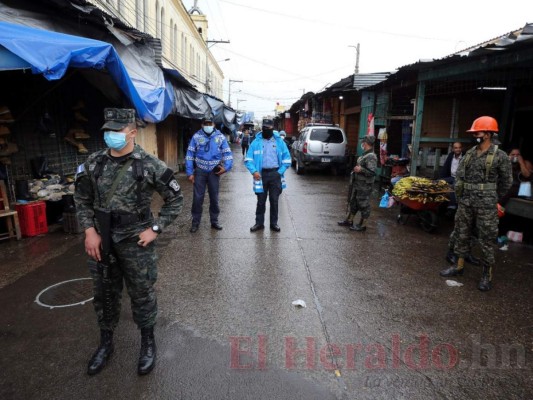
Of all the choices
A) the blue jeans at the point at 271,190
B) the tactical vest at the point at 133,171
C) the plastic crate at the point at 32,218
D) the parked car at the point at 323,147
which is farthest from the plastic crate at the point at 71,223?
the parked car at the point at 323,147

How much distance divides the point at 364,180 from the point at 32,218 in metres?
5.54

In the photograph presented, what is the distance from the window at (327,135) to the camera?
1364 cm

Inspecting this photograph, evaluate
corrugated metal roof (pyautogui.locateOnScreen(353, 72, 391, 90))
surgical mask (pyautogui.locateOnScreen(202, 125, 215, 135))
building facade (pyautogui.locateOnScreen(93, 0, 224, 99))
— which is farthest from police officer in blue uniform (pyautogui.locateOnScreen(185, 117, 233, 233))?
corrugated metal roof (pyautogui.locateOnScreen(353, 72, 391, 90))

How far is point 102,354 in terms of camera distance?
9.07 feet

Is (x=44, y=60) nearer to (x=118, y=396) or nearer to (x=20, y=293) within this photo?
(x=20, y=293)

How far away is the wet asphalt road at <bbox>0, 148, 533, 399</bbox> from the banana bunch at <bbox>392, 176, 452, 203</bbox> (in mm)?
975

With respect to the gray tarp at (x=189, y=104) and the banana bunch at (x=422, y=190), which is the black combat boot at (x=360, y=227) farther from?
the gray tarp at (x=189, y=104)

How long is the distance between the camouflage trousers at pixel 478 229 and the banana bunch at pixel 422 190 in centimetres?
172

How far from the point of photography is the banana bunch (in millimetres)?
6219

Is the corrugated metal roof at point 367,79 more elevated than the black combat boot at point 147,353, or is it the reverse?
the corrugated metal roof at point 367,79

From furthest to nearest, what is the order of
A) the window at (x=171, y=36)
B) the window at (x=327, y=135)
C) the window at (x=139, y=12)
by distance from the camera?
the window at (x=171, y=36) < the window at (x=139, y=12) < the window at (x=327, y=135)

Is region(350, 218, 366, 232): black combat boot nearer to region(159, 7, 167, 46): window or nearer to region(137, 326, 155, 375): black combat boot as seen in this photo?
region(137, 326, 155, 375): black combat boot

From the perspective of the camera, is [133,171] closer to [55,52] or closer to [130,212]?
[130,212]

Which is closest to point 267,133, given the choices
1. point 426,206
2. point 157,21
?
point 426,206
